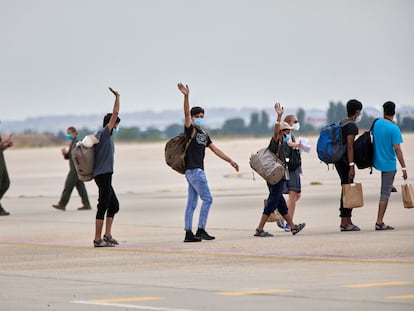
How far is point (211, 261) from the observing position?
14602 millimetres

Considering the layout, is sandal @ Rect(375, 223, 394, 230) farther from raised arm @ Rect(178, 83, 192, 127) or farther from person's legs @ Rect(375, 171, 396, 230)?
raised arm @ Rect(178, 83, 192, 127)

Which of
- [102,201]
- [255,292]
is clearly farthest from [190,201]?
[255,292]

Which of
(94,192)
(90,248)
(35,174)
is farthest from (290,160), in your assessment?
(35,174)

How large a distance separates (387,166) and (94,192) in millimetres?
18566

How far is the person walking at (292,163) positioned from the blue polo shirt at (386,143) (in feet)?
3.50

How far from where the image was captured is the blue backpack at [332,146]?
1767 cm

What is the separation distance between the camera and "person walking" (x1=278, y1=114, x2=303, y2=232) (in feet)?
59.3

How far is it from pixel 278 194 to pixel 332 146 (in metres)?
1.02

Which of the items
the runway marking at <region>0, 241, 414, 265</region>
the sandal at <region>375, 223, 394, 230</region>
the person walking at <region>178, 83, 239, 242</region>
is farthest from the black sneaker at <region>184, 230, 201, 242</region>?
the sandal at <region>375, 223, 394, 230</region>

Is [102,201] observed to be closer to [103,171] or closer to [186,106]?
[103,171]

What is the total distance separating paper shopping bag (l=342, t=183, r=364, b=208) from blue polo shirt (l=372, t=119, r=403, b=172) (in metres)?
0.41

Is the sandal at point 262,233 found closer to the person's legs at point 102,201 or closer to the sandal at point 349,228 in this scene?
the sandal at point 349,228

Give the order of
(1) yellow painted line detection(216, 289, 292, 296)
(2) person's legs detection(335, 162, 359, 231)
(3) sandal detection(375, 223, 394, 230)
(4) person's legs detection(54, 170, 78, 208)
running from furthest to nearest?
(4) person's legs detection(54, 170, 78, 208) < (2) person's legs detection(335, 162, 359, 231) < (3) sandal detection(375, 223, 394, 230) < (1) yellow painted line detection(216, 289, 292, 296)

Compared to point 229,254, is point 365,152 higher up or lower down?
higher up
